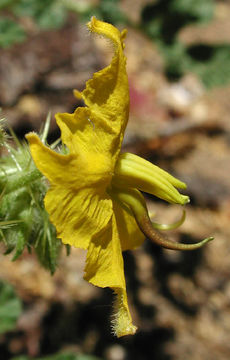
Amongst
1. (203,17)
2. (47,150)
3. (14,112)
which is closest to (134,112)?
(14,112)

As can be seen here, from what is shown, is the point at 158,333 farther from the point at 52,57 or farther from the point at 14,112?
the point at 52,57

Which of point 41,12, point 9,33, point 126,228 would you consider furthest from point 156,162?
point 126,228

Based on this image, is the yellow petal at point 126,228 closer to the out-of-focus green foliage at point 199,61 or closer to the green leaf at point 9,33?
the green leaf at point 9,33

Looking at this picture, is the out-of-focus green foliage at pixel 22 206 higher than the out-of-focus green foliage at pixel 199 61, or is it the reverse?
the out-of-focus green foliage at pixel 22 206

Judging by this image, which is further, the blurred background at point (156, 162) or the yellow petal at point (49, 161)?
the blurred background at point (156, 162)

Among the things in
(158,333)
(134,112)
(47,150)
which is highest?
(47,150)

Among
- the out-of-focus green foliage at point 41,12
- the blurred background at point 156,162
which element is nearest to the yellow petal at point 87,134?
the blurred background at point 156,162

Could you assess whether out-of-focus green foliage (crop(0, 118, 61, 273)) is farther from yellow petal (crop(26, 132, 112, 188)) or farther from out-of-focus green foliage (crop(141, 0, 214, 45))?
out-of-focus green foliage (crop(141, 0, 214, 45))
